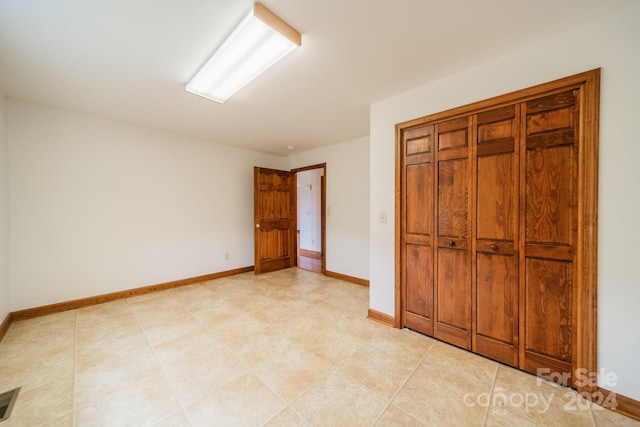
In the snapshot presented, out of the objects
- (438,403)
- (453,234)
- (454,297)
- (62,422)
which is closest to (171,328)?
(62,422)

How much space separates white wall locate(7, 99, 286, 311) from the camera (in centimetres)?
260

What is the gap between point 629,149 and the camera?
1378mm

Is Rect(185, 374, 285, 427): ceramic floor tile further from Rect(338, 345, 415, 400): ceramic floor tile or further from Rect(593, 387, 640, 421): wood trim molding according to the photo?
Rect(593, 387, 640, 421): wood trim molding

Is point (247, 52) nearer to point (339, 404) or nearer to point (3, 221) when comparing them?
point (339, 404)

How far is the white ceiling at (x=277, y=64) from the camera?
53.7 inches

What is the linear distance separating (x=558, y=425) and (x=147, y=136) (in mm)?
5074

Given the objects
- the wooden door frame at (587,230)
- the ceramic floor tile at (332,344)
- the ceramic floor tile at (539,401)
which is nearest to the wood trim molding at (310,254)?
the ceramic floor tile at (332,344)

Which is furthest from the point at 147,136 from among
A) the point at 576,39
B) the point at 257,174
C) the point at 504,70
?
the point at 576,39

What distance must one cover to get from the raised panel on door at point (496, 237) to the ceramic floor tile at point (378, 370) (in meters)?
0.74

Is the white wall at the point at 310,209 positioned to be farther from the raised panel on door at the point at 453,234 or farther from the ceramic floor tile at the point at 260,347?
the raised panel on door at the point at 453,234

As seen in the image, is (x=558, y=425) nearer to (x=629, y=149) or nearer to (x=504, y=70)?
(x=629, y=149)

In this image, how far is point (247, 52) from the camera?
1679 millimetres

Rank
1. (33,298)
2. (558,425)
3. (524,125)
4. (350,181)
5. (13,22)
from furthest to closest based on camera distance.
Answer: (350,181) < (33,298) < (524,125) < (13,22) < (558,425)

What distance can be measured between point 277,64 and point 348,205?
8.62 ft
